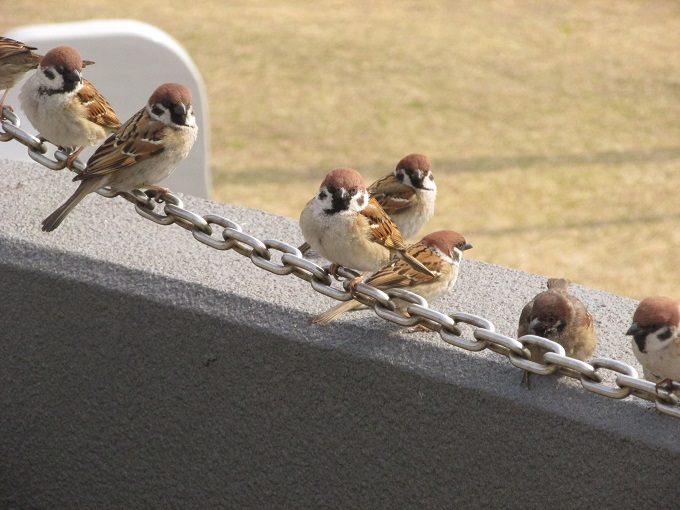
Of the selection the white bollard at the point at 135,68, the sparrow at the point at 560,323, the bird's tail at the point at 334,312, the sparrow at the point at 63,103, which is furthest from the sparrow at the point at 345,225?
the white bollard at the point at 135,68

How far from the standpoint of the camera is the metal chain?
174 cm

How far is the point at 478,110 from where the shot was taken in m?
8.56

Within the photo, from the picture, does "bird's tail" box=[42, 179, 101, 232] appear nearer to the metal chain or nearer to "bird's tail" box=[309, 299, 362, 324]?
the metal chain

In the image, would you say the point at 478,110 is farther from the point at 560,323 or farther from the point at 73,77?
the point at 560,323

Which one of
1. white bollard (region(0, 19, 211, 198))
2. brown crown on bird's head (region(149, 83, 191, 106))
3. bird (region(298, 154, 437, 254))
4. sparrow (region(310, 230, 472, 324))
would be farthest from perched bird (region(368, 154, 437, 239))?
white bollard (region(0, 19, 211, 198))

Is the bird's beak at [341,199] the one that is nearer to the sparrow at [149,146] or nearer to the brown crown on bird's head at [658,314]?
the sparrow at [149,146]

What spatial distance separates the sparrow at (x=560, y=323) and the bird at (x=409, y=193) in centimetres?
100

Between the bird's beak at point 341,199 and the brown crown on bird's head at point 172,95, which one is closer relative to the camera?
the bird's beak at point 341,199

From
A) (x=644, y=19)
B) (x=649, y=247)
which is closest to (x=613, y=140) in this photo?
(x=649, y=247)

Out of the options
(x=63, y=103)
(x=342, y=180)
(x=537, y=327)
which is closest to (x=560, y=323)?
(x=537, y=327)

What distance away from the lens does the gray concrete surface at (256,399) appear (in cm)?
191

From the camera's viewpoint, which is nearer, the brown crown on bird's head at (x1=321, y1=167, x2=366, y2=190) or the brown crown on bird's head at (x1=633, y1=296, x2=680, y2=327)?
the brown crown on bird's head at (x1=633, y1=296, x2=680, y2=327)

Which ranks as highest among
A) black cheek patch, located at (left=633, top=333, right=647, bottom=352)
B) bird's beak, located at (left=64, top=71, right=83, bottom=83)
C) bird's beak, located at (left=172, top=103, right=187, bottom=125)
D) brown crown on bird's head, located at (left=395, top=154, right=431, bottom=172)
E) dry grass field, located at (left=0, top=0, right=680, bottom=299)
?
bird's beak, located at (left=64, top=71, right=83, bottom=83)

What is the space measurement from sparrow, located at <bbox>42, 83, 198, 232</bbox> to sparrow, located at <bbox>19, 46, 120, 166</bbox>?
0.26ft
